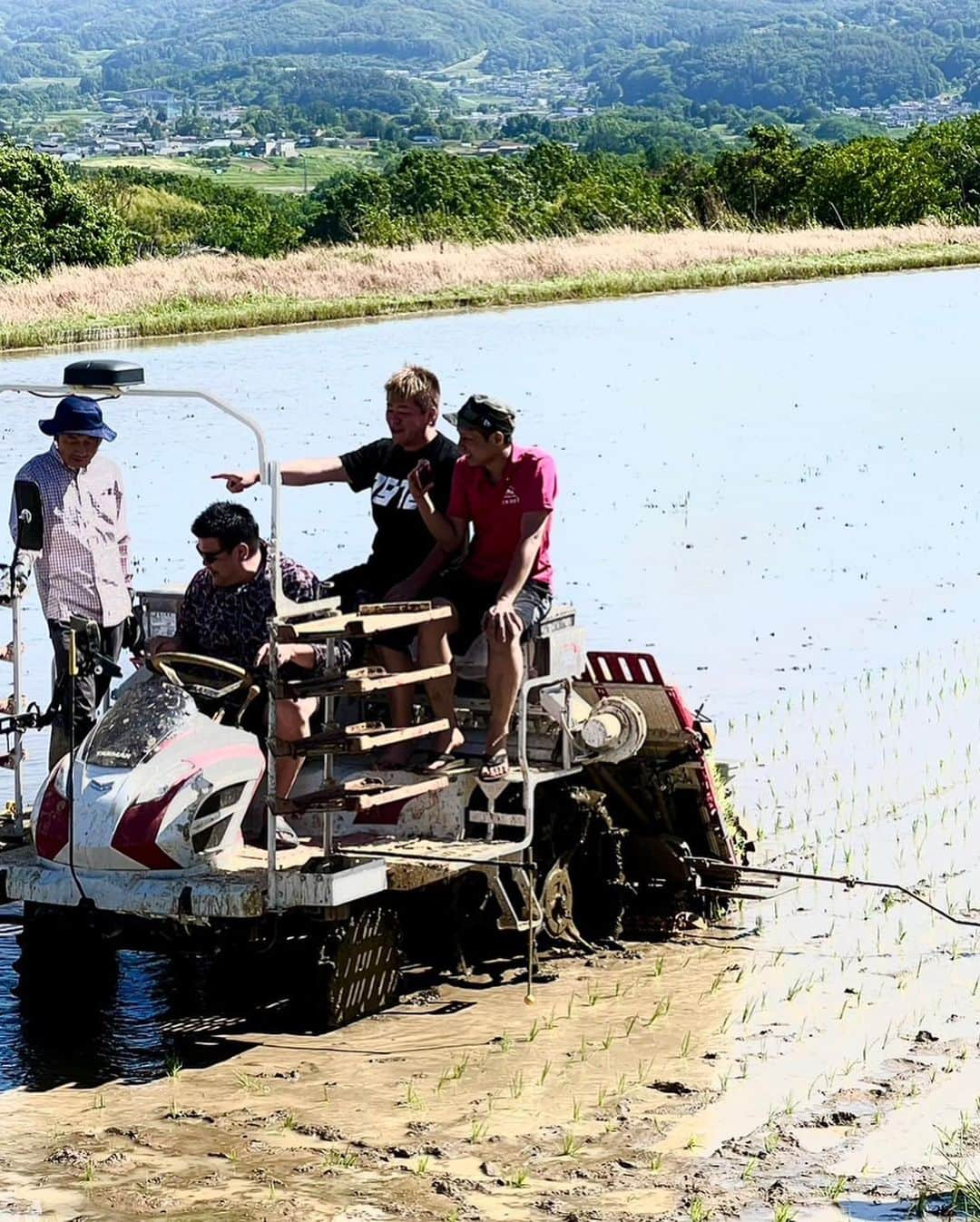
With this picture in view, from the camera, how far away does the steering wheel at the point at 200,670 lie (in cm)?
820

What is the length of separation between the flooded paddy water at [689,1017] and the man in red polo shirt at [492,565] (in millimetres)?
1088

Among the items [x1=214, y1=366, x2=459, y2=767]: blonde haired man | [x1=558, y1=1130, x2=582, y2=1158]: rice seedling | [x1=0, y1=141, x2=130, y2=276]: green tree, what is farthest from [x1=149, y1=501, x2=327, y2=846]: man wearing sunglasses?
[x1=0, y1=141, x2=130, y2=276]: green tree

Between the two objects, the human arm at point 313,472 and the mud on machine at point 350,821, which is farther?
the human arm at point 313,472

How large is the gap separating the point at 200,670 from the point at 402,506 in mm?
1148

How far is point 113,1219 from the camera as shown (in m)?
6.80

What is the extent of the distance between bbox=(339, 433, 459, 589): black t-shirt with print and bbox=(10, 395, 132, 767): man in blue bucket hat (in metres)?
1.02

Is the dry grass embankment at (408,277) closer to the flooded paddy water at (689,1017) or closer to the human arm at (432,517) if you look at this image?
the flooded paddy water at (689,1017)

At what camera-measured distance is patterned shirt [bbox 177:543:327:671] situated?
27.9ft

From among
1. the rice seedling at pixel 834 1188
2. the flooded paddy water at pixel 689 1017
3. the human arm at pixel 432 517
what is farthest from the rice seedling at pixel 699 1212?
the human arm at pixel 432 517

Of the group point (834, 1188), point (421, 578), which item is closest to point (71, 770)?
point (421, 578)

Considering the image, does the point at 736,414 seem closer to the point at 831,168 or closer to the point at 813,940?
the point at 813,940

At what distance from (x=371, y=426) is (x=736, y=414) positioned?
17.0ft

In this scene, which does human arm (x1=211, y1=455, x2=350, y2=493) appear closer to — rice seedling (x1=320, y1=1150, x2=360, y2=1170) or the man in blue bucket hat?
the man in blue bucket hat

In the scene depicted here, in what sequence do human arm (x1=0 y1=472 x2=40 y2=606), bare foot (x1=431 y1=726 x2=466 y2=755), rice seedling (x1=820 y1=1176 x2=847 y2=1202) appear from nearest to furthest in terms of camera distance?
rice seedling (x1=820 y1=1176 x2=847 y2=1202)
human arm (x1=0 y1=472 x2=40 y2=606)
bare foot (x1=431 y1=726 x2=466 y2=755)
